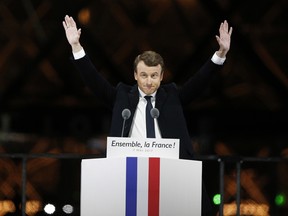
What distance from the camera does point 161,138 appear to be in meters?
3.99

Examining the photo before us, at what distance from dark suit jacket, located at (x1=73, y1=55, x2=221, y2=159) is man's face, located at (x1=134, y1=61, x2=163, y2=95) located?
0.20ft

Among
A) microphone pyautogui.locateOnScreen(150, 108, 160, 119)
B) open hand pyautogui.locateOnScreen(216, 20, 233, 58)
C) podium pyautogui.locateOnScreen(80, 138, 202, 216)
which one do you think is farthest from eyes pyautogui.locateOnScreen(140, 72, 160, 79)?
podium pyautogui.locateOnScreen(80, 138, 202, 216)

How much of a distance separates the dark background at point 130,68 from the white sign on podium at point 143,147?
7956mm

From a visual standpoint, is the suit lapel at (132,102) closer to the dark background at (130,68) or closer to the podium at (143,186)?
the podium at (143,186)

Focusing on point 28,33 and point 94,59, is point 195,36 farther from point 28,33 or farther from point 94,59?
point 28,33

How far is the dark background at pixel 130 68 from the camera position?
12.0 meters

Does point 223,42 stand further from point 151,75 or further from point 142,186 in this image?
point 142,186

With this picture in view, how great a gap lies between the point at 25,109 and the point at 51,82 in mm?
622

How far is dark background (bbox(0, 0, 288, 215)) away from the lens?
12047 millimetres

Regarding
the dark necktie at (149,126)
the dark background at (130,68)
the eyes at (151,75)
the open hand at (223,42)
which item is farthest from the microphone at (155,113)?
the dark background at (130,68)

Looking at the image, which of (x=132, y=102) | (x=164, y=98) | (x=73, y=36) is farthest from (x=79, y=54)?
(x=164, y=98)

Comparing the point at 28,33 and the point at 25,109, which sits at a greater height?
the point at 28,33

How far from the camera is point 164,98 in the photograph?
4.32 m

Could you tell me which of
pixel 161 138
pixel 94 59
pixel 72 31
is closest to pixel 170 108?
pixel 161 138
